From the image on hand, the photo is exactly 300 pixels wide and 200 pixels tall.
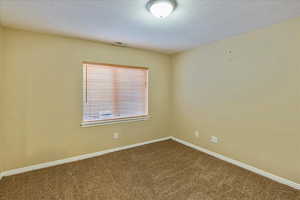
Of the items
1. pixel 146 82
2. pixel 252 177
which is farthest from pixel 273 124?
pixel 146 82

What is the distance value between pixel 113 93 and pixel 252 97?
2.51 m

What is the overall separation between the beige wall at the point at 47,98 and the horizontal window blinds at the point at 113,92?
16cm

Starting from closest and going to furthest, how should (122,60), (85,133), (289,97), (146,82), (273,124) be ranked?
(289,97) → (273,124) → (85,133) → (122,60) → (146,82)

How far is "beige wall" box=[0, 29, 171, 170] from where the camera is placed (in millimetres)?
2141

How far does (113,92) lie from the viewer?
297 centimetres

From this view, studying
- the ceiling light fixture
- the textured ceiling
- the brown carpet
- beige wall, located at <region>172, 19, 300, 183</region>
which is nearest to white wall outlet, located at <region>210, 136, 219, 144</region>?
beige wall, located at <region>172, 19, 300, 183</region>

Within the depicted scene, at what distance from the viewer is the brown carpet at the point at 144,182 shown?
1744 millimetres

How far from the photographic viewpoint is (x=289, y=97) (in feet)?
6.20

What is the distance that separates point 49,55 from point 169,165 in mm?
2763

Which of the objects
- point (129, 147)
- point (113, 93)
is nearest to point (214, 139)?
point (129, 147)

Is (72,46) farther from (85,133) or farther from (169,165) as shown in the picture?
(169,165)

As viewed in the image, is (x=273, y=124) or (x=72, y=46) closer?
(x=273, y=124)

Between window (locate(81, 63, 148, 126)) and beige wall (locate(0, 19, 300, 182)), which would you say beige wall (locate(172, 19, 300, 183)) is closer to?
beige wall (locate(0, 19, 300, 182))

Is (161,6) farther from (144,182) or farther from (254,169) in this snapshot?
(254,169)
